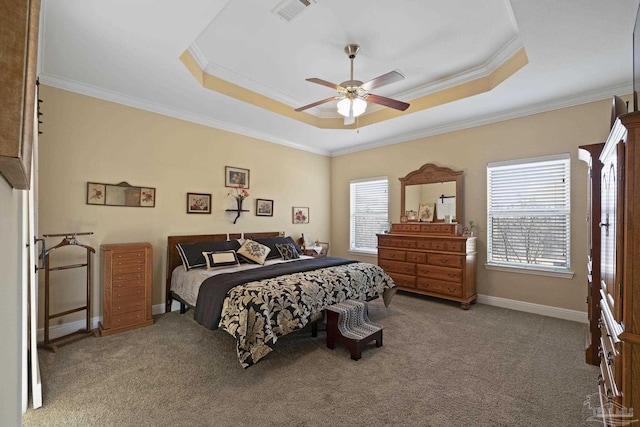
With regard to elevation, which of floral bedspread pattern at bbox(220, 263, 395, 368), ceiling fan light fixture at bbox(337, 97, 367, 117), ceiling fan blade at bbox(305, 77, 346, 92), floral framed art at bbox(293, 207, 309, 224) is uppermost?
ceiling fan blade at bbox(305, 77, 346, 92)

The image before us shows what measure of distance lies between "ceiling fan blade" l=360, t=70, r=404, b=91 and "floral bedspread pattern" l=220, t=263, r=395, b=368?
2063 millimetres

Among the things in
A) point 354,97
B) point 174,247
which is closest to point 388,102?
point 354,97

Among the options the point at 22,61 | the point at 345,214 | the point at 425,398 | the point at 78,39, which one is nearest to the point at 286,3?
the point at 78,39

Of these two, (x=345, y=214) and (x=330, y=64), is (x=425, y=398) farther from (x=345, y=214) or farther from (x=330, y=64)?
(x=345, y=214)

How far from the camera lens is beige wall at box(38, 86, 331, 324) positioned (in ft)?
10.8

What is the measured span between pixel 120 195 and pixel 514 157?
5.33m

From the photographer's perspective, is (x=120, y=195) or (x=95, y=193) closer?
(x=95, y=193)

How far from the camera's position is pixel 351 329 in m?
3.01

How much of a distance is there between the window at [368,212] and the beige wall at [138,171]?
5.18 ft

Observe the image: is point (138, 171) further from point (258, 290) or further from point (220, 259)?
point (258, 290)

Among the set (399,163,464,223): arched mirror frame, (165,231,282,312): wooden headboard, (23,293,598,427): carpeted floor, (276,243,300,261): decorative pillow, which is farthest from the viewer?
(399,163,464,223): arched mirror frame

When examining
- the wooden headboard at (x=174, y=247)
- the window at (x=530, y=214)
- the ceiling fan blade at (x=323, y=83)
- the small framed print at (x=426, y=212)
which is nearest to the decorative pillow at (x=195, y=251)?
the wooden headboard at (x=174, y=247)

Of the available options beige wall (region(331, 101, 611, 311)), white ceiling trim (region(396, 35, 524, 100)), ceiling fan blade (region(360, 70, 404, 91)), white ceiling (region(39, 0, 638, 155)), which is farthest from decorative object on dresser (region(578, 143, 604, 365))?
ceiling fan blade (region(360, 70, 404, 91))

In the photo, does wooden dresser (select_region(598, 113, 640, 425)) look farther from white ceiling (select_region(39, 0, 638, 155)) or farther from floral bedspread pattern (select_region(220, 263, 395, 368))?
floral bedspread pattern (select_region(220, 263, 395, 368))
